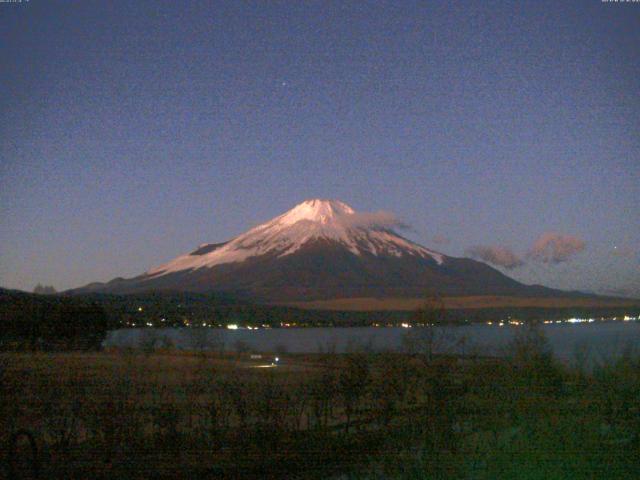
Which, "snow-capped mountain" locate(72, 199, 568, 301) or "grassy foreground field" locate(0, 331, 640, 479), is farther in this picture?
"snow-capped mountain" locate(72, 199, 568, 301)

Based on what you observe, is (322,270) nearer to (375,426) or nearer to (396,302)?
(396,302)

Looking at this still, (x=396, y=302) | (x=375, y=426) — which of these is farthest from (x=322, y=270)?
(x=375, y=426)

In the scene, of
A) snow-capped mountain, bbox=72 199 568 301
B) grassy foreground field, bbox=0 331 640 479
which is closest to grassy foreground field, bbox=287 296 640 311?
snow-capped mountain, bbox=72 199 568 301

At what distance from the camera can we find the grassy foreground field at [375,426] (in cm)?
943

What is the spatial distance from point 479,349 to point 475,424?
8.94 metres

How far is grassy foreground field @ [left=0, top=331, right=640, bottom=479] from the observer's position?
30.9 ft

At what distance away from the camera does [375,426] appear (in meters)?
18.7

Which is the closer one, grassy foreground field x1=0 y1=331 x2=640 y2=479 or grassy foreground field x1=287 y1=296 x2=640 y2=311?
grassy foreground field x1=0 y1=331 x2=640 y2=479

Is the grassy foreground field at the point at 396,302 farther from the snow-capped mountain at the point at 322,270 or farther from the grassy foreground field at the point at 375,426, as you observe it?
the grassy foreground field at the point at 375,426

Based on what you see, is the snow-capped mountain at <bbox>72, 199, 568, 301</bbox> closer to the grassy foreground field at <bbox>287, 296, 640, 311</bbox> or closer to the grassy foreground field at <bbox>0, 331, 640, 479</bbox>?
the grassy foreground field at <bbox>287, 296, 640, 311</bbox>

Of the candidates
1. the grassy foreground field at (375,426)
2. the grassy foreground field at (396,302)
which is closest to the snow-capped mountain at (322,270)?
the grassy foreground field at (396,302)

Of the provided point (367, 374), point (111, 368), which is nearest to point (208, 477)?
point (367, 374)

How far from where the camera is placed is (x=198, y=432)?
52.6 ft

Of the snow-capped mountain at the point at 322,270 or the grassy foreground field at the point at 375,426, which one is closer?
the grassy foreground field at the point at 375,426
